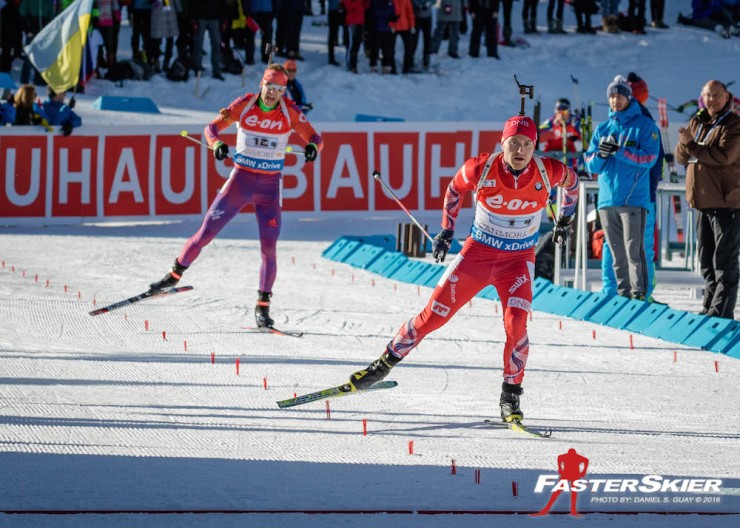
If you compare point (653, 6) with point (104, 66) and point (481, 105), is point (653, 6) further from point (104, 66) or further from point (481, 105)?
point (104, 66)

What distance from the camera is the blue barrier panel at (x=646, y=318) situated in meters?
10.7

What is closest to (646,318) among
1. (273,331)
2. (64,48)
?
(273,331)

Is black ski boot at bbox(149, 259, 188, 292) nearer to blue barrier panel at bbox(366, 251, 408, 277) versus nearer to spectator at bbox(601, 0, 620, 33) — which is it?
blue barrier panel at bbox(366, 251, 408, 277)

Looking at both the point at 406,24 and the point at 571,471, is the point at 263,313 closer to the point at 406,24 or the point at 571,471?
the point at 571,471

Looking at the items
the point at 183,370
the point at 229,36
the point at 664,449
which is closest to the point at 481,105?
the point at 229,36

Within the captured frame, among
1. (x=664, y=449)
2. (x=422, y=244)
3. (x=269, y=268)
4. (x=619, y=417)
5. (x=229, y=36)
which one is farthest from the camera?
(x=229, y=36)

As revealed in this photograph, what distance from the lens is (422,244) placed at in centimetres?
1455

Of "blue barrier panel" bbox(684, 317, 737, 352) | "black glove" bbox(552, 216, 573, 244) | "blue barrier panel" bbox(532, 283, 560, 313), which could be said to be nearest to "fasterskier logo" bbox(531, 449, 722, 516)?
"black glove" bbox(552, 216, 573, 244)

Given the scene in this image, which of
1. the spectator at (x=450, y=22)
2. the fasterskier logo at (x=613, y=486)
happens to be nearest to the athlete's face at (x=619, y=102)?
the fasterskier logo at (x=613, y=486)

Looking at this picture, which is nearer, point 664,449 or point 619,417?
point 664,449

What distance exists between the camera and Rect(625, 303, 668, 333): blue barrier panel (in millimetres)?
10734

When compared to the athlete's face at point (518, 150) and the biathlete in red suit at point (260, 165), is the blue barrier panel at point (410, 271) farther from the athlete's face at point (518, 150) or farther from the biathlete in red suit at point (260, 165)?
the athlete's face at point (518, 150)

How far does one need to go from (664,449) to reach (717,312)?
4012 millimetres

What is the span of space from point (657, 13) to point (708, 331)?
18.2 meters
